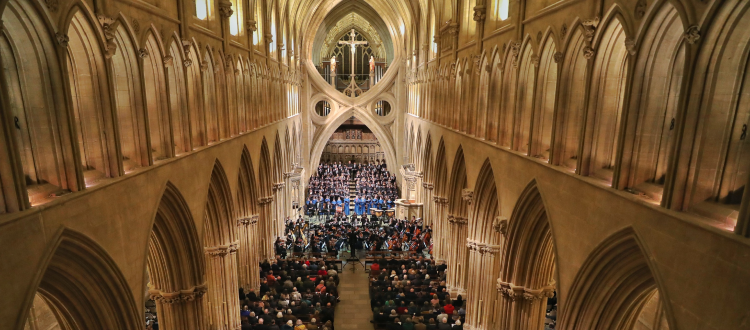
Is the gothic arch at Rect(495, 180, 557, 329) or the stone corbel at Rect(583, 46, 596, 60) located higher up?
the stone corbel at Rect(583, 46, 596, 60)

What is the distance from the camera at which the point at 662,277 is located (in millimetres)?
5184

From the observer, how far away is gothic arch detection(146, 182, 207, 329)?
358 inches

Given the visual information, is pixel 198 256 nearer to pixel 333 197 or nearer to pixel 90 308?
pixel 90 308

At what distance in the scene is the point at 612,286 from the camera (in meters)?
6.59

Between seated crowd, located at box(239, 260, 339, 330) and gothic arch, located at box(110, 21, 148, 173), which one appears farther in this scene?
seated crowd, located at box(239, 260, 339, 330)

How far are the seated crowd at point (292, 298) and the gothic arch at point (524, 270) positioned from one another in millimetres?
4906

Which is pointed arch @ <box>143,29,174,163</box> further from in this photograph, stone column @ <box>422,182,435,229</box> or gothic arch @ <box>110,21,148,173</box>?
stone column @ <box>422,182,435,229</box>

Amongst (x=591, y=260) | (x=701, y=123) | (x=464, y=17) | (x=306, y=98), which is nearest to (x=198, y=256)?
(x=591, y=260)

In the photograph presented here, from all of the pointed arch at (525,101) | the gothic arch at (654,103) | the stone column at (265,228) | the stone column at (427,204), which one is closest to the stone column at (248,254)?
the stone column at (265,228)

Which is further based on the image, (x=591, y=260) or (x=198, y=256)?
(x=198, y=256)

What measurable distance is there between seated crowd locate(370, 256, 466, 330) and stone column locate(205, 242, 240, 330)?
4185 millimetres

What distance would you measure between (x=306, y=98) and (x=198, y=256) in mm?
23617

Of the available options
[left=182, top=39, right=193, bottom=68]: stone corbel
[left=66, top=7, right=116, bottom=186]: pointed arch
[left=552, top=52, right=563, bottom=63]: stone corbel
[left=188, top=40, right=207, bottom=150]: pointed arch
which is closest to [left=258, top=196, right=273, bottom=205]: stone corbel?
[left=188, top=40, right=207, bottom=150]: pointed arch

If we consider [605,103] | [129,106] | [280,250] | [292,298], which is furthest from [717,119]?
[280,250]
